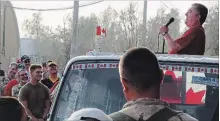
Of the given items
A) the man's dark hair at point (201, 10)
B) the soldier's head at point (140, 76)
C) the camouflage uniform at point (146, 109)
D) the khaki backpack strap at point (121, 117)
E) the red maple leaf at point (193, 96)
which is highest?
the man's dark hair at point (201, 10)

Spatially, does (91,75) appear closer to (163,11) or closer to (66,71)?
(66,71)

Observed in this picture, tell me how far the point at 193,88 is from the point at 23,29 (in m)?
63.0

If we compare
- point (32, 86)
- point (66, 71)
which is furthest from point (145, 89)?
point (32, 86)

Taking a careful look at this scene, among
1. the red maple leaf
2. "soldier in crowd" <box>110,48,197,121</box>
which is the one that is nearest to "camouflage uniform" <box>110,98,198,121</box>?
"soldier in crowd" <box>110,48,197,121</box>

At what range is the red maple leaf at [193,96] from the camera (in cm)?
420

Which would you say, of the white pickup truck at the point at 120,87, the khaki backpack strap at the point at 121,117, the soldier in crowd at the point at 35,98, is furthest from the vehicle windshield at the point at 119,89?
the soldier in crowd at the point at 35,98

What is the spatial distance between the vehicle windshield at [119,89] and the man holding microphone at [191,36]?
0.58 metres

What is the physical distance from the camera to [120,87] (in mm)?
4273

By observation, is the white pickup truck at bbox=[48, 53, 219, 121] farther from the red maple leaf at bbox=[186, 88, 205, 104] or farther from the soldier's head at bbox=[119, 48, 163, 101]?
the soldier's head at bbox=[119, 48, 163, 101]

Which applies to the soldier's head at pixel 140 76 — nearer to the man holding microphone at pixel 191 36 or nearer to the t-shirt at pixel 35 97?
the man holding microphone at pixel 191 36

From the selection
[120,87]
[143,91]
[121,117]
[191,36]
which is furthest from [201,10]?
[121,117]

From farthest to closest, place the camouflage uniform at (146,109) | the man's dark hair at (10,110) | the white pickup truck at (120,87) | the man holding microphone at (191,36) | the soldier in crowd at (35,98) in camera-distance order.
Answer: the soldier in crowd at (35,98)
the man holding microphone at (191,36)
the white pickup truck at (120,87)
the man's dark hair at (10,110)
the camouflage uniform at (146,109)

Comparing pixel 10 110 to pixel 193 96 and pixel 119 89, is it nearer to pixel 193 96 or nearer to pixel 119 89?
pixel 119 89

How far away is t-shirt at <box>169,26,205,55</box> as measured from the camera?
477 cm
